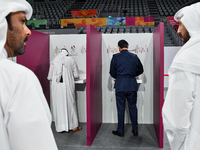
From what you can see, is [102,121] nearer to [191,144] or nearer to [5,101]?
[191,144]

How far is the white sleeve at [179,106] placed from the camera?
113cm

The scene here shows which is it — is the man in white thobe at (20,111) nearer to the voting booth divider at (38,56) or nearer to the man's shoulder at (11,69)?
the man's shoulder at (11,69)

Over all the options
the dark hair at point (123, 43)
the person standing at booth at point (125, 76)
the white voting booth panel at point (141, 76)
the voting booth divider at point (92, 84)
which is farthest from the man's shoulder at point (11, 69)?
the white voting booth panel at point (141, 76)

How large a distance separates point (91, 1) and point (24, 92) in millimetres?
14909

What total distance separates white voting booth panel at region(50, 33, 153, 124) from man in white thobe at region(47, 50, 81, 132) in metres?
0.39

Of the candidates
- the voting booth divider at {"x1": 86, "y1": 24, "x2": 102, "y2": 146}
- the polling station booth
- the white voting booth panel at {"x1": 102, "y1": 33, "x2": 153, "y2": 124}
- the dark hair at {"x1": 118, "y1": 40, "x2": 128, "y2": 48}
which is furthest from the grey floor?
the dark hair at {"x1": 118, "y1": 40, "x2": 128, "y2": 48}

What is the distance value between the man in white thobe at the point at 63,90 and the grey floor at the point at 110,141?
0.22 metres

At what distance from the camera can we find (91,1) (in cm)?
1455

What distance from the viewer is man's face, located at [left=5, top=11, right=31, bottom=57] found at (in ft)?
2.66

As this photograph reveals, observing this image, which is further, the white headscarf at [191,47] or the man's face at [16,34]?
the white headscarf at [191,47]

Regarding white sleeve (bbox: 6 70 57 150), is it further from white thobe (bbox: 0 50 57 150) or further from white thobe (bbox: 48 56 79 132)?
white thobe (bbox: 48 56 79 132)

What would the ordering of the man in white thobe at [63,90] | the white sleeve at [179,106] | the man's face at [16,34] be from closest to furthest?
1. the man's face at [16,34]
2. the white sleeve at [179,106]
3. the man in white thobe at [63,90]

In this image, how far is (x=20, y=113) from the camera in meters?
0.65

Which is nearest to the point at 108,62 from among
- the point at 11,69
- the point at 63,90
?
the point at 63,90
